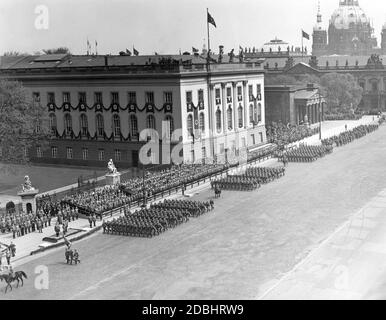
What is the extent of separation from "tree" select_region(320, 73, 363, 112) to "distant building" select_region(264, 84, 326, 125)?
1900 centimetres

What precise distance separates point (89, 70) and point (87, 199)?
27805mm

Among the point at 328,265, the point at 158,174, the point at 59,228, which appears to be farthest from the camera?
the point at 158,174

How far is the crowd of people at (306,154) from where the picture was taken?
70000 millimetres

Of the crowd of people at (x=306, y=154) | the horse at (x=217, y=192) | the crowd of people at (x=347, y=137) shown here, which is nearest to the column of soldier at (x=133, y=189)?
the horse at (x=217, y=192)

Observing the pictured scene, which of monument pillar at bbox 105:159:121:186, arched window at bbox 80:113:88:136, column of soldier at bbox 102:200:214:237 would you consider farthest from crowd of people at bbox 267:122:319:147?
column of soldier at bbox 102:200:214:237

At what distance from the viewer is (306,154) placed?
70.4 meters

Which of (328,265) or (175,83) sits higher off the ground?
(175,83)

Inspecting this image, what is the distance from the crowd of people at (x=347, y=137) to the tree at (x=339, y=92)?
89.6 feet

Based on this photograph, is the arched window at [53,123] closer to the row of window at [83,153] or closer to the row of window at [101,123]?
the row of window at [101,123]

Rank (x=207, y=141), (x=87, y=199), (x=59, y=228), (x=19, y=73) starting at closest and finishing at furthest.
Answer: (x=59, y=228) < (x=87, y=199) < (x=207, y=141) < (x=19, y=73)

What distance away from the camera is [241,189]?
5522cm
